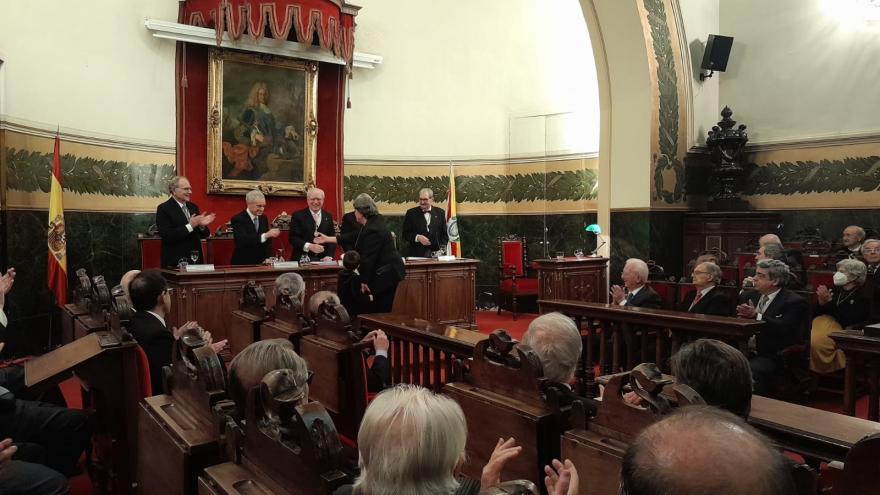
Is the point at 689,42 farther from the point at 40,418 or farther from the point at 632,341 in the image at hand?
the point at 40,418

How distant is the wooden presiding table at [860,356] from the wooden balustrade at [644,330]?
46cm

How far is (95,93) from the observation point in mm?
6977

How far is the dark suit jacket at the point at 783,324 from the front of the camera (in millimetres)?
3984

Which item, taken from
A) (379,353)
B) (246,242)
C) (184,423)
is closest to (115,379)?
(184,423)

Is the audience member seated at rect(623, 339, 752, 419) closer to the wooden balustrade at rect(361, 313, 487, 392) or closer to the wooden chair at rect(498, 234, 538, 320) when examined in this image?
the wooden balustrade at rect(361, 313, 487, 392)

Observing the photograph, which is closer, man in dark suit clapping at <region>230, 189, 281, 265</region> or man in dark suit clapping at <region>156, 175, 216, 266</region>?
man in dark suit clapping at <region>156, 175, 216, 266</region>

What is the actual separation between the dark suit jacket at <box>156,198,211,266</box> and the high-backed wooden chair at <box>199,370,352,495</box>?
4.54 meters

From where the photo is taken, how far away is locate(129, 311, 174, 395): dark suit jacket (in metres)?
2.86

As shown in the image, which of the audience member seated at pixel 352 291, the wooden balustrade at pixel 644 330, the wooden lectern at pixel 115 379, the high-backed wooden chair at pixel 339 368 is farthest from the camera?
the audience member seated at pixel 352 291

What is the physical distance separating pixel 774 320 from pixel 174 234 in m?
4.84

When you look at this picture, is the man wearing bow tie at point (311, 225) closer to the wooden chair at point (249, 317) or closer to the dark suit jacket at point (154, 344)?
the wooden chair at point (249, 317)

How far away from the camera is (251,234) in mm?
6129

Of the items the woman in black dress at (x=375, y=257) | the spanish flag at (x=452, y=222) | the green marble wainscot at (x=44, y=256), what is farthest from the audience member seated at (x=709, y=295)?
the green marble wainscot at (x=44, y=256)

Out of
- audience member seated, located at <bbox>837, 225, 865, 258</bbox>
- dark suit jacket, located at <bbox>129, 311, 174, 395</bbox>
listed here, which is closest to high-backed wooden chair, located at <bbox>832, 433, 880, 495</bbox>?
dark suit jacket, located at <bbox>129, 311, 174, 395</bbox>
